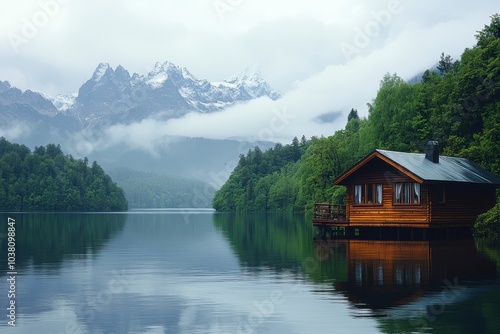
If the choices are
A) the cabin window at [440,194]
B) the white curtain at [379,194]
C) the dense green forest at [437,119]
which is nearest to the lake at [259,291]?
the cabin window at [440,194]

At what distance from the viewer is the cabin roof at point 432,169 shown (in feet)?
208

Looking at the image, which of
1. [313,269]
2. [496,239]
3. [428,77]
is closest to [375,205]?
[496,239]

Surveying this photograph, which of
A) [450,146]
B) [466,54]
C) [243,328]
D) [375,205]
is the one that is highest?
[466,54]

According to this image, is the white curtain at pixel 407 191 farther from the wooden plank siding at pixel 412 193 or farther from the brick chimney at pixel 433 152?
the brick chimney at pixel 433 152

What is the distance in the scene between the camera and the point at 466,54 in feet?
291

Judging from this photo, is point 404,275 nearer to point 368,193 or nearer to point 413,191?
point 413,191

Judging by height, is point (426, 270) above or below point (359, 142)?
below

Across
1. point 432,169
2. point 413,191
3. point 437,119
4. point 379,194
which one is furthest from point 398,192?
point 437,119

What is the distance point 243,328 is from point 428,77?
97582 mm

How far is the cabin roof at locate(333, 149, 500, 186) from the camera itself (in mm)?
63500

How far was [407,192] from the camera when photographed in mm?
65188

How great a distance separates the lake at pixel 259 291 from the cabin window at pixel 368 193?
12212 mm

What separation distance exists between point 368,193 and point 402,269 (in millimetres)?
28978

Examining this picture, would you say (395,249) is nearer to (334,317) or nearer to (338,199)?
(334,317)
